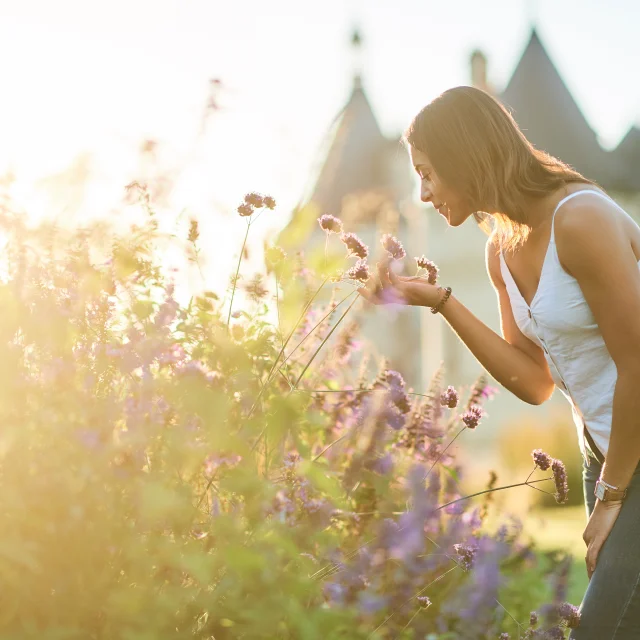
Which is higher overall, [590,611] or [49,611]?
[49,611]

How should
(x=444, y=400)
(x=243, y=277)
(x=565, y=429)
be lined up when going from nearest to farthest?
(x=243, y=277) < (x=444, y=400) < (x=565, y=429)

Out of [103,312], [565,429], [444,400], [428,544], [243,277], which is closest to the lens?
[103,312]

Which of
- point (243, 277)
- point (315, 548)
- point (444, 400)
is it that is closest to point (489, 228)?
point (444, 400)

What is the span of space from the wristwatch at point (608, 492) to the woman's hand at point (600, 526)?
0.04ft

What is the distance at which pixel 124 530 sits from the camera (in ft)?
5.11

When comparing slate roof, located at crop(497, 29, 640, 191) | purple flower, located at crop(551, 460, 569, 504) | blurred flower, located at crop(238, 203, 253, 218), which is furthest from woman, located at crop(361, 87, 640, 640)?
slate roof, located at crop(497, 29, 640, 191)

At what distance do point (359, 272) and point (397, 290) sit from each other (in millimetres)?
163

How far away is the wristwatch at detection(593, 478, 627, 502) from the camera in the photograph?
2043mm

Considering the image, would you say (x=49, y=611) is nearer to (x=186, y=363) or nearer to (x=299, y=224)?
(x=186, y=363)

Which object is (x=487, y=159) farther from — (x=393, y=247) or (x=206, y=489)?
(x=206, y=489)

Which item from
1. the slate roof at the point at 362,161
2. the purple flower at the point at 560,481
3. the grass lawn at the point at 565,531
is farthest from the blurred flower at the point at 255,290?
the slate roof at the point at 362,161

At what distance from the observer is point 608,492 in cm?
205

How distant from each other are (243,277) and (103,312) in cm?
56

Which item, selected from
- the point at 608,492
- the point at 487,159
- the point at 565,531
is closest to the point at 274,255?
the point at 487,159
